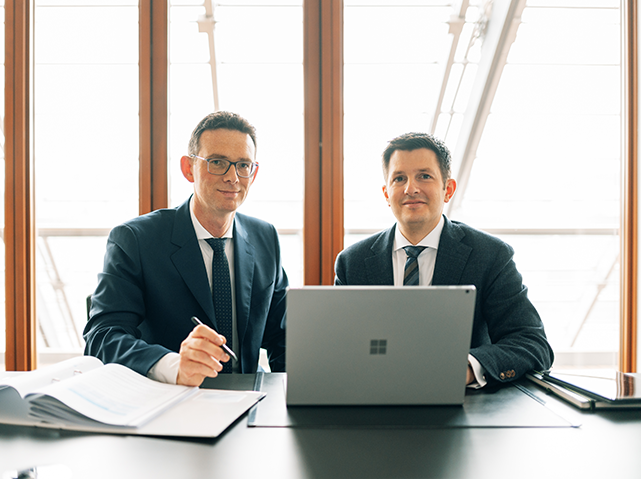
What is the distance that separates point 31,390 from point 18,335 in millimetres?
1562

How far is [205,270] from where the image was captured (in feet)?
5.21

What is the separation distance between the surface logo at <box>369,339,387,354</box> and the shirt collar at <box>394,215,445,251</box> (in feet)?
2.57

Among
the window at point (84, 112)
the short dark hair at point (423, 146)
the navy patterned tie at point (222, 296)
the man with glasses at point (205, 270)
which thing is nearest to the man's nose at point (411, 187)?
the short dark hair at point (423, 146)

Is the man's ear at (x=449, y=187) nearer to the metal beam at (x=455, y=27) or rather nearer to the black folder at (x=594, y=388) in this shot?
the black folder at (x=594, y=388)

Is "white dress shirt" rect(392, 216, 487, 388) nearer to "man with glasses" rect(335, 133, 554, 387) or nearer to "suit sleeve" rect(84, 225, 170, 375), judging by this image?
"man with glasses" rect(335, 133, 554, 387)

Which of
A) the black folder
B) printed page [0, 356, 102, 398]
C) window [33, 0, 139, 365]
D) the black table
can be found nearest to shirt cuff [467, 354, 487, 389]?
the black folder

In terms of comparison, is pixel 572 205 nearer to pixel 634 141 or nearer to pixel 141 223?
pixel 634 141

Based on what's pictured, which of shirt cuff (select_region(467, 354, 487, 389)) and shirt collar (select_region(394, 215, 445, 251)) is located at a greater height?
shirt collar (select_region(394, 215, 445, 251))

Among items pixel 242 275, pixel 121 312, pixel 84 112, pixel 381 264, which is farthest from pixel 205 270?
pixel 84 112

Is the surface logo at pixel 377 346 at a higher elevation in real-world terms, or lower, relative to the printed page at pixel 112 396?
higher

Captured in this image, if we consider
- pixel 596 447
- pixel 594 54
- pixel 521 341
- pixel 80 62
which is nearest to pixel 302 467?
pixel 596 447

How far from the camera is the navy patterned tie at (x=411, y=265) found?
1615 mm

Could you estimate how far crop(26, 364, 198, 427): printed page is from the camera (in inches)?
33.6

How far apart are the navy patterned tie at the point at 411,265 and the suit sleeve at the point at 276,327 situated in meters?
0.50
